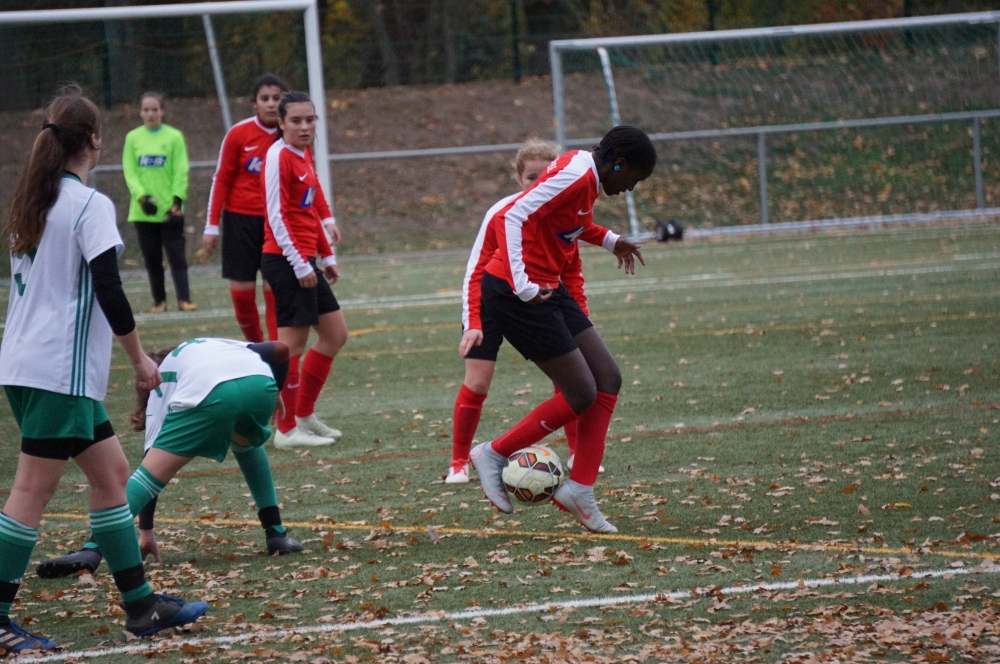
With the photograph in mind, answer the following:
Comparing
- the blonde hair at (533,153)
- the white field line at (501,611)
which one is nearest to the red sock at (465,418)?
the blonde hair at (533,153)

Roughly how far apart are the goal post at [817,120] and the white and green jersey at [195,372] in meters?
17.6

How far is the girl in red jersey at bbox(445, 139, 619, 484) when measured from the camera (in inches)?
235

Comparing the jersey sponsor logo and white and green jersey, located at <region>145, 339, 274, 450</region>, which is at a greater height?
the jersey sponsor logo

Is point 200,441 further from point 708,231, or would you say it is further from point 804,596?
point 708,231

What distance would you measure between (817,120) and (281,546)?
21633 millimetres

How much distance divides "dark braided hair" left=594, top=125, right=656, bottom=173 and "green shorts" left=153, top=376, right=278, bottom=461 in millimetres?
1644

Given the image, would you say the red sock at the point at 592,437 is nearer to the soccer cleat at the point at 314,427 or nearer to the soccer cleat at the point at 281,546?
the soccer cleat at the point at 281,546

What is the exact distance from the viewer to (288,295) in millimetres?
7461

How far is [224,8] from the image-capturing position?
15867 mm

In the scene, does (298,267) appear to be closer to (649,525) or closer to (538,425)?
(538,425)

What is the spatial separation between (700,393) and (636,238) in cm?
1324

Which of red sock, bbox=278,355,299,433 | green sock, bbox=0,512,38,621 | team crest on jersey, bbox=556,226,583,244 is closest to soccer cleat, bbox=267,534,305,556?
green sock, bbox=0,512,38,621

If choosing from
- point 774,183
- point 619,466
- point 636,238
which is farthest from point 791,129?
point 619,466

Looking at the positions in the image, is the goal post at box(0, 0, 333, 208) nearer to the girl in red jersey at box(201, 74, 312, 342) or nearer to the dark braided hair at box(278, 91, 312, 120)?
the girl in red jersey at box(201, 74, 312, 342)
